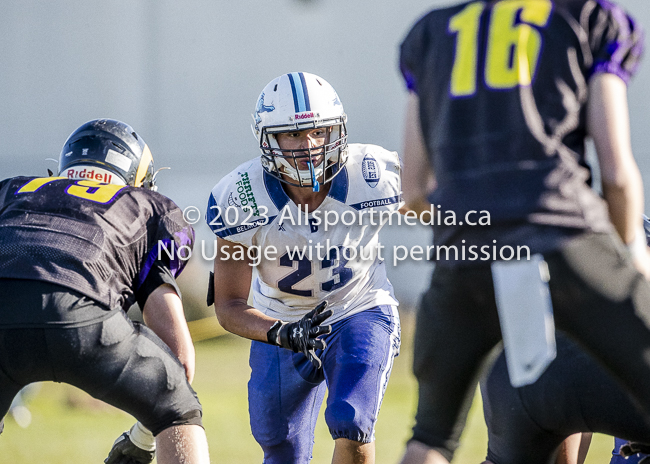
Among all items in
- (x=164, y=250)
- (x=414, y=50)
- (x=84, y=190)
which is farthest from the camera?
(x=164, y=250)

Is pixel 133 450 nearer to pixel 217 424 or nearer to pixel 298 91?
pixel 298 91

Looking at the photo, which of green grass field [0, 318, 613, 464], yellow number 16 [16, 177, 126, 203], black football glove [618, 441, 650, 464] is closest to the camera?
black football glove [618, 441, 650, 464]

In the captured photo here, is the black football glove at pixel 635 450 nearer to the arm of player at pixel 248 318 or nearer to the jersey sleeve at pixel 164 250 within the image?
the arm of player at pixel 248 318

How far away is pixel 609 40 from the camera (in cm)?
161

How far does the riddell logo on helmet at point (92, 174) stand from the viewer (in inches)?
110

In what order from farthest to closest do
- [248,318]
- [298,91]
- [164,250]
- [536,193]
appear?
[298,91] < [248,318] < [164,250] < [536,193]

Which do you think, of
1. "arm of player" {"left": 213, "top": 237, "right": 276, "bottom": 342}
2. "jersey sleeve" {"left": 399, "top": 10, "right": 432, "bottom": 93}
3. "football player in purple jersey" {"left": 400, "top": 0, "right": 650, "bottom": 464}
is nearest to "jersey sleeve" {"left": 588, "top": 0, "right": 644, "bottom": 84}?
"football player in purple jersey" {"left": 400, "top": 0, "right": 650, "bottom": 464}

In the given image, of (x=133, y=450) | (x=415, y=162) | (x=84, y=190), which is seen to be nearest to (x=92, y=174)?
(x=84, y=190)

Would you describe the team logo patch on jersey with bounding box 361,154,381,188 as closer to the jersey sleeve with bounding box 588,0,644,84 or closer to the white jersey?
the white jersey

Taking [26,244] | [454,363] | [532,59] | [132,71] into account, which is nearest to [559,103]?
[532,59]

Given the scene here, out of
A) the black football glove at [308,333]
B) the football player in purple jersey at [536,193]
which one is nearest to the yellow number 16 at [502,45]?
the football player in purple jersey at [536,193]

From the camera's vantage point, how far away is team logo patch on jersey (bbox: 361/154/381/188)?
9.39 feet

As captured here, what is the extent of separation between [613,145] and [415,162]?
0.49 metres

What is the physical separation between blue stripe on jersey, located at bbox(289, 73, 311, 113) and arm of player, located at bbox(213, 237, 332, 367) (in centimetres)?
58
